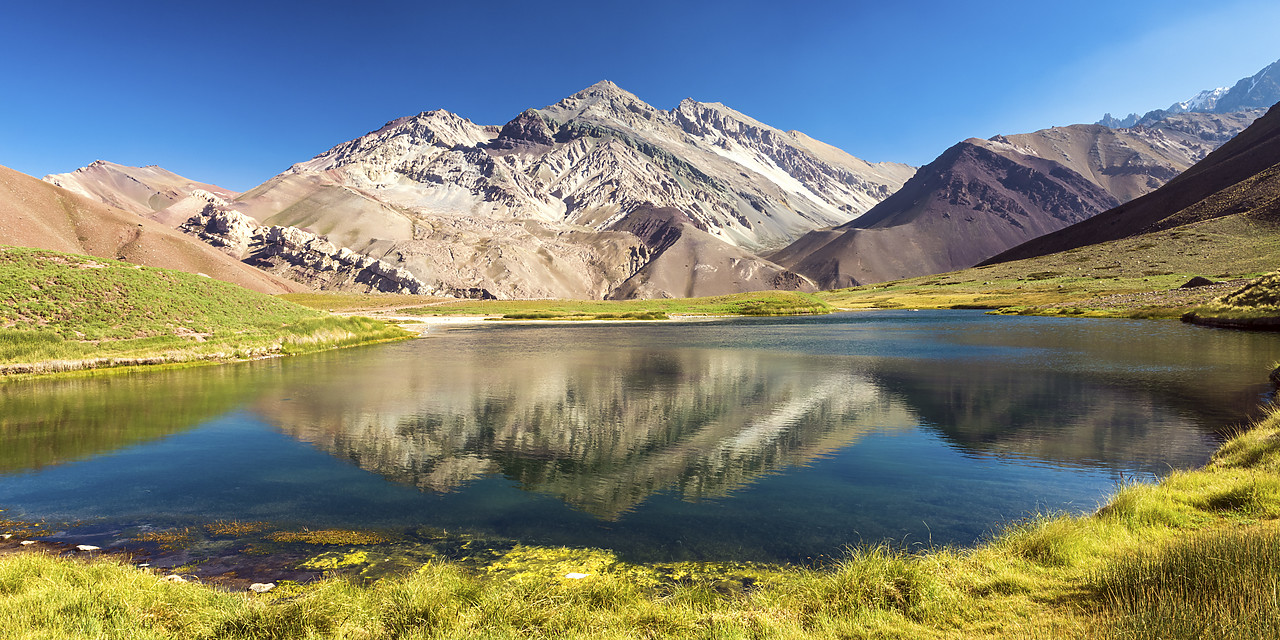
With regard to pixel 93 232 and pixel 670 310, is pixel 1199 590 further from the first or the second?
pixel 93 232

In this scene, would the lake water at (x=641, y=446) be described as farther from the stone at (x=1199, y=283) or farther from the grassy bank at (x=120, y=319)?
the stone at (x=1199, y=283)

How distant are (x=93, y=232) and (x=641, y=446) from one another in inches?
7610

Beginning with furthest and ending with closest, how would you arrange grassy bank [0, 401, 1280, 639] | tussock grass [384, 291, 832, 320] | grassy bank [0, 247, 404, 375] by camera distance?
1. tussock grass [384, 291, 832, 320]
2. grassy bank [0, 247, 404, 375]
3. grassy bank [0, 401, 1280, 639]

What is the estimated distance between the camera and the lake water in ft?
46.1

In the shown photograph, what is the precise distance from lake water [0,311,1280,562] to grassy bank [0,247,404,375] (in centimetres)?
498

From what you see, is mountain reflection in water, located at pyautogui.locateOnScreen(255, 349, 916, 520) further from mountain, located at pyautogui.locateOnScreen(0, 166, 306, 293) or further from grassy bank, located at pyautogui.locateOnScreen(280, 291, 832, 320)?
mountain, located at pyautogui.locateOnScreen(0, 166, 306, 293)

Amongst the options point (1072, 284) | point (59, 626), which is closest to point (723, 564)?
point (59, 626)

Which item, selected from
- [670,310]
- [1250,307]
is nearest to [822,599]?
[1250,307]

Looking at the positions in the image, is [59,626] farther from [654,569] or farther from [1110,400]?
[1110,400]

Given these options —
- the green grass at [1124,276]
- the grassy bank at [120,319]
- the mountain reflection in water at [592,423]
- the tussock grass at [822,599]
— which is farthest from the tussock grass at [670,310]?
the tussock grass at [822,599]

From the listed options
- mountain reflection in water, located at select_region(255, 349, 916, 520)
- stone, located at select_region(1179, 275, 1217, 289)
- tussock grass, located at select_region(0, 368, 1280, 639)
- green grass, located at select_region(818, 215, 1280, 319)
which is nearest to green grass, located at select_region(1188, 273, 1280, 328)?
green grass, located at select_region(818, 215, 1280, 319)

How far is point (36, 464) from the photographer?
1869cm

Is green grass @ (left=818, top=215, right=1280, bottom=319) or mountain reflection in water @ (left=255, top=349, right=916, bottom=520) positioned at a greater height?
green grass @ (left=818, top=215, right=1280, bottom=319)

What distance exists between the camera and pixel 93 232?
148 metres
